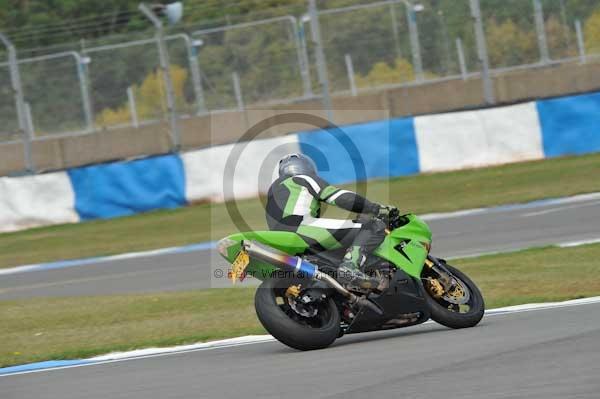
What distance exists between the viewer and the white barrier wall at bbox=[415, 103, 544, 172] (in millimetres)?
19234

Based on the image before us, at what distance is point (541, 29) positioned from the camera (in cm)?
2253

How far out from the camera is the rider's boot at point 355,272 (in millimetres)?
7855

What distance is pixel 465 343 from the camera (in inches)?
285

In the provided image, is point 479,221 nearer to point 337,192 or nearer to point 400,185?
point 400,185

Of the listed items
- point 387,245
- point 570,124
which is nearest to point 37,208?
point 570,124

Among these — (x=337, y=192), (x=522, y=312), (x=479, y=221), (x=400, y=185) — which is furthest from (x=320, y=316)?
(x=400, y=185)

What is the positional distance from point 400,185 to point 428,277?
11.1m

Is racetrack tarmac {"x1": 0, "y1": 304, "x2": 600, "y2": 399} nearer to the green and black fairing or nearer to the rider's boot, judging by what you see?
the rider's boot

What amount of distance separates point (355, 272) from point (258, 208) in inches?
430

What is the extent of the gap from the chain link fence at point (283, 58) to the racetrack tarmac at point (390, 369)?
15.0 metres

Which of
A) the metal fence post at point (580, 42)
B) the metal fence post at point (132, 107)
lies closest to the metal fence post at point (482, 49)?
the metal fence post at point (580, 42)

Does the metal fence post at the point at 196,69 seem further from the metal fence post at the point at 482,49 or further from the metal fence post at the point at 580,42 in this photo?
the metal fence post at the point at 580,42

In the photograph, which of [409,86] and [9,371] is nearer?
[9,371]

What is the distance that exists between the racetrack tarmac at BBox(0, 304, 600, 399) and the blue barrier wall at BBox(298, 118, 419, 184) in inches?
425
